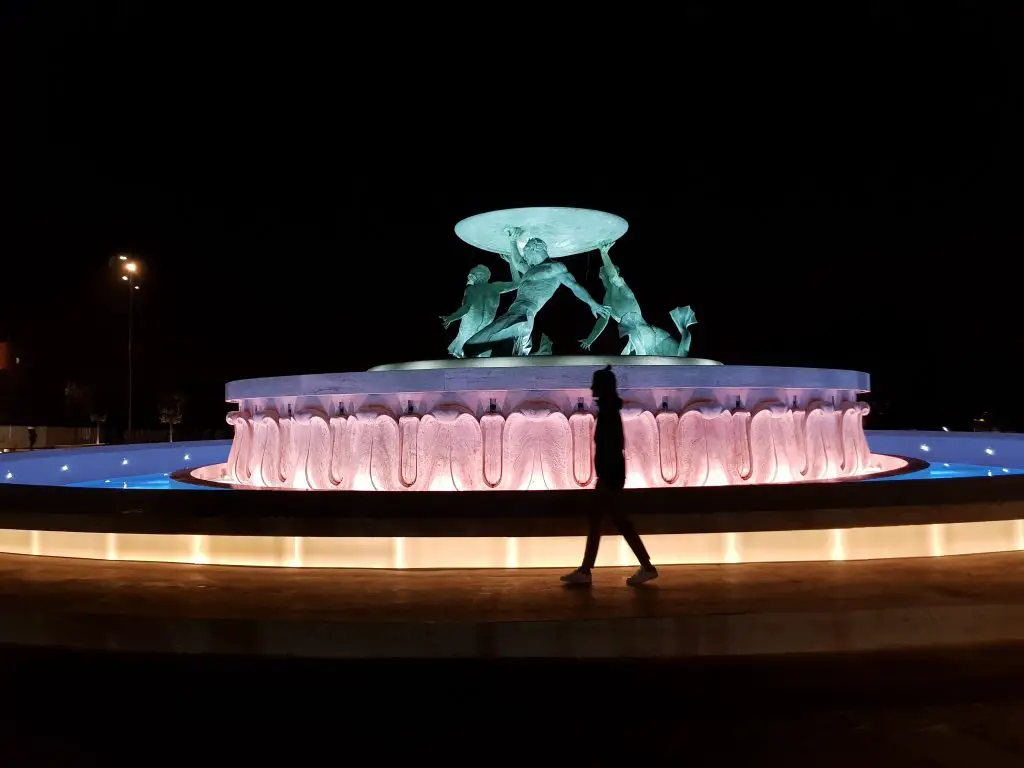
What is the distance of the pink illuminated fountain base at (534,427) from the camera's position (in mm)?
10867

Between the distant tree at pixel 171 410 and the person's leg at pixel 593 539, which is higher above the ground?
the distant tree at pixel 171 410

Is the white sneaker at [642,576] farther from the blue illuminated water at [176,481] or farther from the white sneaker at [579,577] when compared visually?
the blue illuminated water at [176,481]

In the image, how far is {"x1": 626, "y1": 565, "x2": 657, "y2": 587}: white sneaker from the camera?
6.41 meters

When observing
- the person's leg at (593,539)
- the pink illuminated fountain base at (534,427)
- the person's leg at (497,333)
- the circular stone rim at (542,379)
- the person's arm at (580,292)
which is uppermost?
the person's arm at (580,292)

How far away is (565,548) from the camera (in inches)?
286

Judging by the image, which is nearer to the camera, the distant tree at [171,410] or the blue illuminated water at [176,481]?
the blue illuminated water at [176,481]

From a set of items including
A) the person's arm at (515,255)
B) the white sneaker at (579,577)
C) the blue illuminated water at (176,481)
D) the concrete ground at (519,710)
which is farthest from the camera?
the person's arm at (515,255)

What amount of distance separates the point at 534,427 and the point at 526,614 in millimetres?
5418

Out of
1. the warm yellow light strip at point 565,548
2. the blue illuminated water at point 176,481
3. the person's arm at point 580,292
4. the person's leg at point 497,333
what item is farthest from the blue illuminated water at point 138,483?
the person's arm at point 580,292

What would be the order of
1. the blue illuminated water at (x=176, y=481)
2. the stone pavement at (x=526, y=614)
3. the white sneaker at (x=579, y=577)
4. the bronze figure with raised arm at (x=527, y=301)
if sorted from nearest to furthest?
the stone pavement at (x=526, y=614) → the white sneaker at (x=579, y=577) → the blue illuminated water at (x=176, y=481) → the bronze figure with raised arm at (x=527, y=301)

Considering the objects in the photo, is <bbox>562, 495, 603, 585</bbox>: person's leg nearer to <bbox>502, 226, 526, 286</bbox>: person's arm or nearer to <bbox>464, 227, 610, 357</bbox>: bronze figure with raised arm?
<bbox>464, 227, 610, 357</bbox>: bronze figure with raised arm

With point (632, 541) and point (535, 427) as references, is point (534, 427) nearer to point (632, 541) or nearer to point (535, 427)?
point (535, 427)

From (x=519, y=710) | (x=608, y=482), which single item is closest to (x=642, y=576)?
(x=608, y=482)

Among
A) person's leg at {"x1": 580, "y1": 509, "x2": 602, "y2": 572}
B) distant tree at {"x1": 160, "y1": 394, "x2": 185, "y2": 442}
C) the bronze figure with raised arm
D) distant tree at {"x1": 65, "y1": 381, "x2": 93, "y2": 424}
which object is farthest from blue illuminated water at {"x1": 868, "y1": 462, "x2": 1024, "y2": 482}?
distant tree at {"x1": 65, "y1": 381, "x2": 93, "y2": 424}
